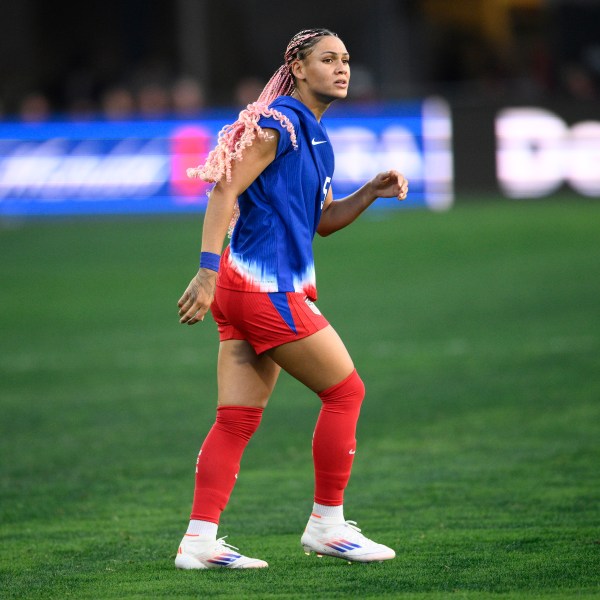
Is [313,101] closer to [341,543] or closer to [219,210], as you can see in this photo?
[219,210]

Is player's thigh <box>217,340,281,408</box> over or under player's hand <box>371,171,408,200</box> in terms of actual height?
under

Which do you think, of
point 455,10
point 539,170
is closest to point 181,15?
point 455,10

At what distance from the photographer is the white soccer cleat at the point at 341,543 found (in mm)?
4836

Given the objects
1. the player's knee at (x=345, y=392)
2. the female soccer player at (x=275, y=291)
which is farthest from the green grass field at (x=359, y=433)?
the player's knee at (x=345, y=392)

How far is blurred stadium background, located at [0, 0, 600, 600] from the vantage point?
17.7ft

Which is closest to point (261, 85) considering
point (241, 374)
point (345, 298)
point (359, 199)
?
point (345, 298)

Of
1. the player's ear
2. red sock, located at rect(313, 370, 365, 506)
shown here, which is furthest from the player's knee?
the player's ear

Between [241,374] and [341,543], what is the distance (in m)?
0.76

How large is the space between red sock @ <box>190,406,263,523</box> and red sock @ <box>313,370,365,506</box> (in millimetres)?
287

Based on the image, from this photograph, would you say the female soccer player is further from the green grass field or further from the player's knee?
the green grass field

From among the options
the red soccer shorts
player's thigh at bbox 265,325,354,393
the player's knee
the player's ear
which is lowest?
the player's knee

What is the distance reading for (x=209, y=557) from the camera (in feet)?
15.8

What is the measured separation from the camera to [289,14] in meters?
27.5

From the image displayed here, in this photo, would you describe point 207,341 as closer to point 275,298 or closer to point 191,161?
point 275,298
